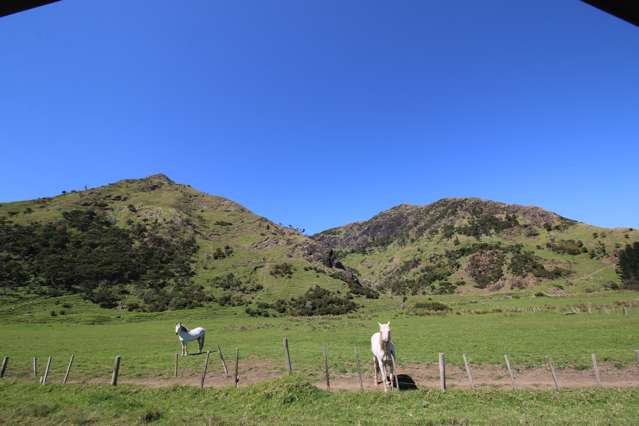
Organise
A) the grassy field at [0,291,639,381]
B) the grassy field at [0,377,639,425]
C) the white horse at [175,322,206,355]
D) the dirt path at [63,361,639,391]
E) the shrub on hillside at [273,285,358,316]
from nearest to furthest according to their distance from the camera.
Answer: the grassy field at [0,377,639,425], the dirt path at [63,361,639,391], the grassy field at [0,291,639,381], the white horse at [175,322,206,355], the shrub on hillside at [273,285,358,316]

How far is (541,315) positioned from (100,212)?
4885 inches

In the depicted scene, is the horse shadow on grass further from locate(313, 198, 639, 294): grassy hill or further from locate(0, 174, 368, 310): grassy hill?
locate(313, 198, 639, 294): grassy hill

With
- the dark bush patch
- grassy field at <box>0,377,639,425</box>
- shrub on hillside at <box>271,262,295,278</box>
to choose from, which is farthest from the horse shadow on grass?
shrub on hillside at <box>271,262,295,278</box>

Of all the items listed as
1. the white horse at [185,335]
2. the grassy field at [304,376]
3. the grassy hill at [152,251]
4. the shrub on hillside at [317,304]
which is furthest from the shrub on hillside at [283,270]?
the white horse at [185,335]

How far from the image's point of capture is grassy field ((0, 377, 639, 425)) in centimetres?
1227

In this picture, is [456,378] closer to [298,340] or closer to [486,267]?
[298,340]

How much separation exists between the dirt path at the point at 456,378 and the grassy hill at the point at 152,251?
56.4 m

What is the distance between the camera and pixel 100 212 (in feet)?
390

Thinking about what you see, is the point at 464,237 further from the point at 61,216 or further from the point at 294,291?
the point at 61,216

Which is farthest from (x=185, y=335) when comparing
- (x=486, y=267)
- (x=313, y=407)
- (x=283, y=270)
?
(x=486, y=267)

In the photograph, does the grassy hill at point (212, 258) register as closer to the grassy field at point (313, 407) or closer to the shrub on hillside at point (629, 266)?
the shrub on hillside at point (629, 266)

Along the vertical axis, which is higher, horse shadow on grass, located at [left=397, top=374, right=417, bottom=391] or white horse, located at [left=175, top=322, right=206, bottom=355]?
white horse, located at [left=175, top=322, right=206, bottom=355]

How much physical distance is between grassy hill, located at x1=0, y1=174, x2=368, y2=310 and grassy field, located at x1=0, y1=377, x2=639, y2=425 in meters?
61.9

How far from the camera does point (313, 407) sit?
14.1 metres
